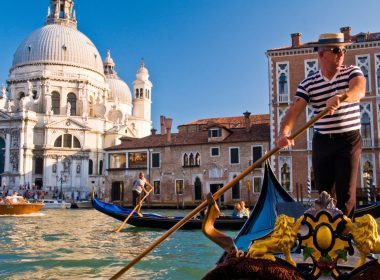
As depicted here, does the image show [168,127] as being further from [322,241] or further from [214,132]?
[322,241]

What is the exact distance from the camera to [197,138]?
68.2 feet

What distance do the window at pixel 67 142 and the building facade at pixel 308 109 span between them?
17663 millimetres

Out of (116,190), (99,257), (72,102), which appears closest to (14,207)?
(116,190)

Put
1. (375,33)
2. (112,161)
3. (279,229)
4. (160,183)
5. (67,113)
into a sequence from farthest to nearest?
(67,113), (112,161), (160,183), (375,33), (279,229)

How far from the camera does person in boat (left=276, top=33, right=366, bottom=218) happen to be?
1942 millimetres

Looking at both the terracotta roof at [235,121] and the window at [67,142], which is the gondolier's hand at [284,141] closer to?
the terracotta roof at [235,121]

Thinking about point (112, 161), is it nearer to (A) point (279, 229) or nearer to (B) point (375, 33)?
(B) point (375, 33)

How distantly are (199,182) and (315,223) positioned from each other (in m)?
18.8

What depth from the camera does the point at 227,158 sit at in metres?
19.8

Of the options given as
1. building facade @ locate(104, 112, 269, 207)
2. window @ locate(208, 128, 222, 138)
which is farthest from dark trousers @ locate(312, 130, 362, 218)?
window @ locate(208, 128, 222, 138)

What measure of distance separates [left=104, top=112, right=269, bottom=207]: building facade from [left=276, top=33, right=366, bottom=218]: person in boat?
1638 centimetres

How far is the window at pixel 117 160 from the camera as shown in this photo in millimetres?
22906

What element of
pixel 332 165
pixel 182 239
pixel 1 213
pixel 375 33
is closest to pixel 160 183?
pixel 1 213

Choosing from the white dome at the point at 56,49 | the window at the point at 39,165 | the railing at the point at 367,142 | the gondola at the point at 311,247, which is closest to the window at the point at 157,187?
the railing at the point at 367,142
